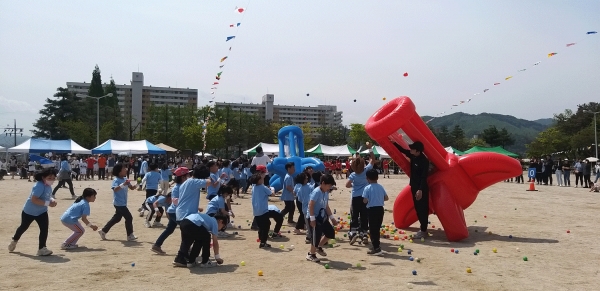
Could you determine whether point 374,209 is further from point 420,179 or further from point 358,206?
point 420,179

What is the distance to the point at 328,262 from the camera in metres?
8.28

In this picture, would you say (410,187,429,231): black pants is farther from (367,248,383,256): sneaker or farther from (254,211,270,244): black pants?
(254,211,270,244): black pants

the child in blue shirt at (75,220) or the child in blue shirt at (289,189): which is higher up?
the child in blue shirt at (289,189)

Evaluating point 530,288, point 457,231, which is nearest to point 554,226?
point 457,231

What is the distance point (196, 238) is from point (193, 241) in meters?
0.15

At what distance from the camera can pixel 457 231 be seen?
1035cm

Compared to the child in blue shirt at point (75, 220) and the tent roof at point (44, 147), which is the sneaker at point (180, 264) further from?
the tent roof at point (44, 147)

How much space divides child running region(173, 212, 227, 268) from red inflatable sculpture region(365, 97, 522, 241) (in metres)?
4.28

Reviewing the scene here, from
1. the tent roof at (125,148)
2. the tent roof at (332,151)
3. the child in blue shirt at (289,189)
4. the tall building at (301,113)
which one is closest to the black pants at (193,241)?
the child in blue shirt at (289,189)

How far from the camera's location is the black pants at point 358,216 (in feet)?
33.3

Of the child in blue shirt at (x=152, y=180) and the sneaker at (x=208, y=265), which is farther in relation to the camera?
the child in blue shirt at (x=152, y=180)

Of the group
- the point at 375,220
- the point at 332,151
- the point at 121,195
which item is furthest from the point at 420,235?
the point at 332,151

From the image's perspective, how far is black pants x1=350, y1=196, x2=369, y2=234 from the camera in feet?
33.3

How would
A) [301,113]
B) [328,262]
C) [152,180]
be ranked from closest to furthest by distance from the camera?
1. [328,262]
2. [152,180]
3. [301,113]
